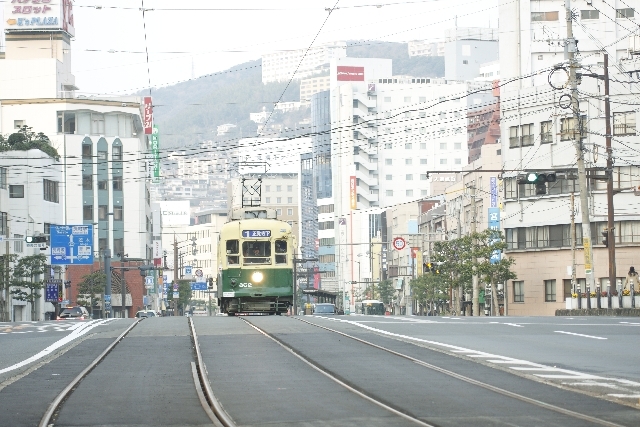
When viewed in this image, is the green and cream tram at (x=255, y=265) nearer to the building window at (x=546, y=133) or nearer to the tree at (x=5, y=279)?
the tree at (x=5, y=279)

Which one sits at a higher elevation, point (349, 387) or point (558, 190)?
point (558, 190)

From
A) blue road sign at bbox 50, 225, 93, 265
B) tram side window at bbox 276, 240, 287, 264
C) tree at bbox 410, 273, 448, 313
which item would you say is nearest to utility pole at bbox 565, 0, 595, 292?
tram side window at bbox 276, 240, 287, 264

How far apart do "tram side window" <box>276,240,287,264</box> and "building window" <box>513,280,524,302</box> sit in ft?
121

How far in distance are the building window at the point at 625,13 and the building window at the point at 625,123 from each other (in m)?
31.4

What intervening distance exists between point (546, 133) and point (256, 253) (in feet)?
118

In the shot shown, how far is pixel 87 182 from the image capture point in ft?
384

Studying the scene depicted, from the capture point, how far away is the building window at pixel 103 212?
117625 millimetres

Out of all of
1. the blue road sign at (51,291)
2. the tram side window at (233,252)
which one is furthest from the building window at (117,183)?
the tram side window at (233,252)

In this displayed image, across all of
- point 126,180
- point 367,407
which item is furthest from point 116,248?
point 367,407

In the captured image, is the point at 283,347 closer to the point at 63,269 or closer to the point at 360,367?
the point at 360,367

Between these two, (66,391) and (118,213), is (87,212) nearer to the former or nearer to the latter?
(118,213)

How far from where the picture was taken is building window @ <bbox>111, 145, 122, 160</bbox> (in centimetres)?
11956

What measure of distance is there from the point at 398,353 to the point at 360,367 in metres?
3.10

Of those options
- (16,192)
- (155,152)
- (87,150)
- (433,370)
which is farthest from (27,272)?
(433,370)
